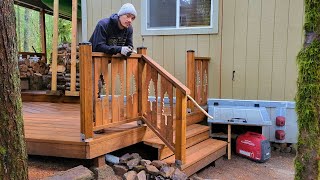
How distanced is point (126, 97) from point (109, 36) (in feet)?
2.29

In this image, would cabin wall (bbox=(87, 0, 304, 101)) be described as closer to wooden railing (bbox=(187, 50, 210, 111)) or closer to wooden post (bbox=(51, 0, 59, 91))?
wooden railing (bbox=(187, 50, 210, 111))

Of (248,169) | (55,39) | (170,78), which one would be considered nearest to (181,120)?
(170,78)

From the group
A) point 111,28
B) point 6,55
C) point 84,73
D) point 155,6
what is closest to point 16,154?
point 6,55

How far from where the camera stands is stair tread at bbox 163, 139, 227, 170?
3.36 meters

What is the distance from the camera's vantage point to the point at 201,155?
3660mm

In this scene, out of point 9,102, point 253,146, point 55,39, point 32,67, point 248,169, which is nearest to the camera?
point 9,102

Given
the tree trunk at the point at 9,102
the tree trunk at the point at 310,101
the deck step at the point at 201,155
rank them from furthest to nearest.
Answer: the deck step at the point at 201,155, the tree trunk at the point at 310,101, the tree trunk at the point at 9,102

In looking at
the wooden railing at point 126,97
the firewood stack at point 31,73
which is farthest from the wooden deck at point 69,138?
the firewood stack at point 31,73

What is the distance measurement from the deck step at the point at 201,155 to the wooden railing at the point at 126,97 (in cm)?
19

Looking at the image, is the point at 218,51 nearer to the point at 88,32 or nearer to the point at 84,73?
the point at 88,32

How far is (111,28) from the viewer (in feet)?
10.4

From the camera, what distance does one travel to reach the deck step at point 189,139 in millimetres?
3379

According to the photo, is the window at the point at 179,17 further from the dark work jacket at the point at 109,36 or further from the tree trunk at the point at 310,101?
the tree trunk at the point at 310,101

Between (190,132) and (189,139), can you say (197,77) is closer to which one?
(190,132)
